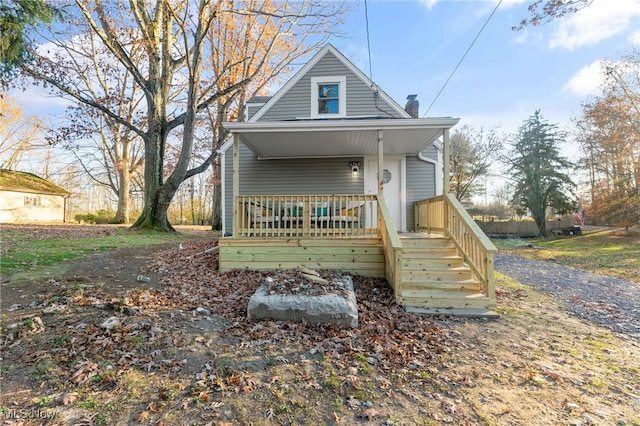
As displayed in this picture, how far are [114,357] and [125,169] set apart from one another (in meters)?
23.2

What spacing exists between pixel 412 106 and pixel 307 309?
8334mm

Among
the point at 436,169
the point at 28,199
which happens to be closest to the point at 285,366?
the point at 436,169

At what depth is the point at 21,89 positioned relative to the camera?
460 inches

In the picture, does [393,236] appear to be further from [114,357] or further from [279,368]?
Result: [114,357]

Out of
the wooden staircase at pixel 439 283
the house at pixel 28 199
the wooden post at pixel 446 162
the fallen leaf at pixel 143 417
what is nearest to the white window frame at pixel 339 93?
the wooden post at pixel 446 162

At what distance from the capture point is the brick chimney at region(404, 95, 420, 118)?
9.82 m

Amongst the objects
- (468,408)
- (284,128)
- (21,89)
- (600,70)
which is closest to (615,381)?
(468,408)

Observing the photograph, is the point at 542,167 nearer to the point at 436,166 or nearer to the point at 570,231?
the point at 570,231

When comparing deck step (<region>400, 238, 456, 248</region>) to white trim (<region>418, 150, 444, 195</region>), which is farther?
white trim (<region>418, 150, 444, 195</region>)

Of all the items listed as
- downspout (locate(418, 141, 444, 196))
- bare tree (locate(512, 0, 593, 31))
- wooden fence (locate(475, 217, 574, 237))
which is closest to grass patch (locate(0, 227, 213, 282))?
downspout (locate(418, 141, 444, 196))

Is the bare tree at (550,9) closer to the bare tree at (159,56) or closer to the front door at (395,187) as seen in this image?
the front door at (395,187)

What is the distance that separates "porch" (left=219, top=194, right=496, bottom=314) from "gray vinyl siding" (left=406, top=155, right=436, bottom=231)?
190 cm

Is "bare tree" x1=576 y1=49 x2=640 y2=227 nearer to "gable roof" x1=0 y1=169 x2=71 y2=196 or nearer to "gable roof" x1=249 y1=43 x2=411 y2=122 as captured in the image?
"gable roof" x1=249 y1=43 x2=411 y2=122

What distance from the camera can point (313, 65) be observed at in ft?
31.8
